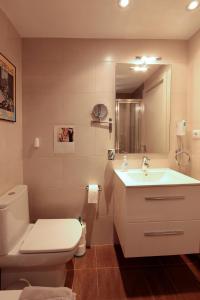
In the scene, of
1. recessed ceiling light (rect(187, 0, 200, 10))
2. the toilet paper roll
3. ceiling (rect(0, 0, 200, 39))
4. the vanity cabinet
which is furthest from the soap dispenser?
recessed ceiling light (rect(187, 0, 200, 10))

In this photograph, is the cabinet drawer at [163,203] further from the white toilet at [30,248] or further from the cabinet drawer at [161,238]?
the white toilet at [30,248]

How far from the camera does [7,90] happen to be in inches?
64.3

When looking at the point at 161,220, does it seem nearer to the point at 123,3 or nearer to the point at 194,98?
the point at 194,98

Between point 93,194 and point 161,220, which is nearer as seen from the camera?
point 161,220

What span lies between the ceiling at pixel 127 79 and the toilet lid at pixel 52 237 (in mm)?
1377

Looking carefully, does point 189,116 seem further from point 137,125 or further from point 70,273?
point 70,273

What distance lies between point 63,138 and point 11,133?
492mm

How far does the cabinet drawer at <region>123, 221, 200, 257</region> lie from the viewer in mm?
1466

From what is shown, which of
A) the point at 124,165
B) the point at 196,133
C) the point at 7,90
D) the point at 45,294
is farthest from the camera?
the point at 124,165

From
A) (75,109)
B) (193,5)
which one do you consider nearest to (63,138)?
(75,109)

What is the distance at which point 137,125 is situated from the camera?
79.8 inches

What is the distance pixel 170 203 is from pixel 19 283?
1264 millimetres

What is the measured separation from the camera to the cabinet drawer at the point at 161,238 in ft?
4.81

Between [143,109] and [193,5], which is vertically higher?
[193,5]
